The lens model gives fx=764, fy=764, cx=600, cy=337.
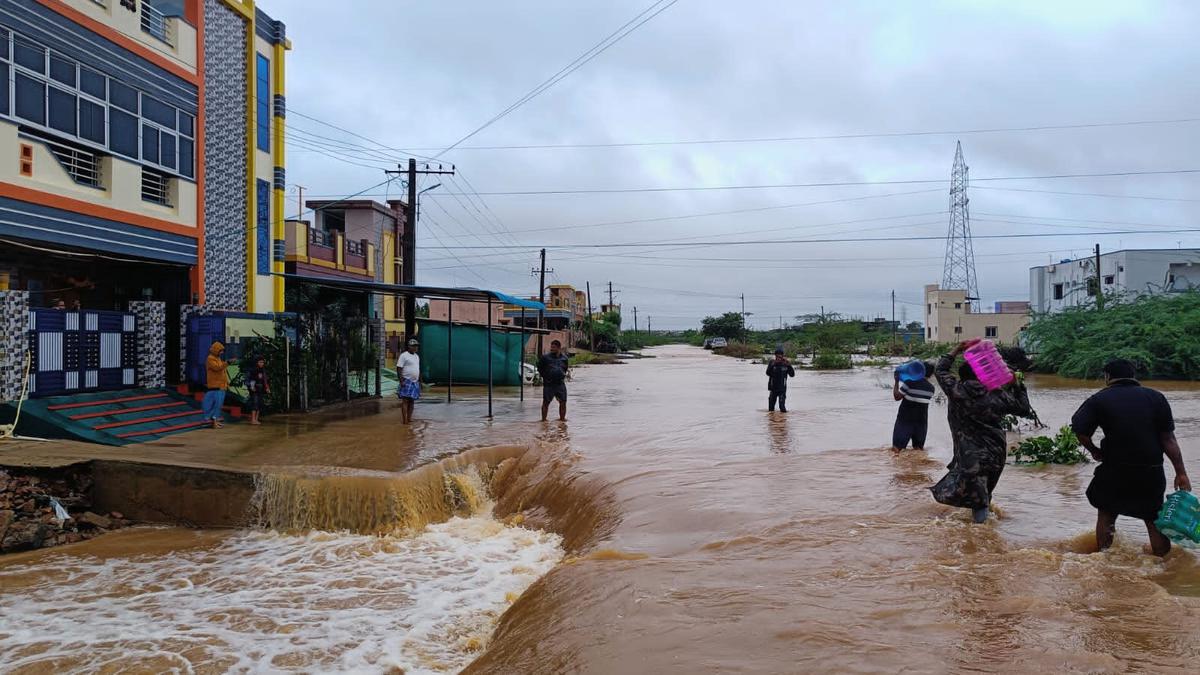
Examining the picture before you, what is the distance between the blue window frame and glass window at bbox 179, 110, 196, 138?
2.36 meters

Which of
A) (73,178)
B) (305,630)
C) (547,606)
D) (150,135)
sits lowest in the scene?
(305,630)

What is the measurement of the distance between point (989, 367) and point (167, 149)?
50.2 feet

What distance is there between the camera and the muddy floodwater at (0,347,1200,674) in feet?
14.5

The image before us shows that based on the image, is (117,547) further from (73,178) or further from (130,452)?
(73,178)

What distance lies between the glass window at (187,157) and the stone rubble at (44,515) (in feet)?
27.6

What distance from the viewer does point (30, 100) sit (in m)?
12.3

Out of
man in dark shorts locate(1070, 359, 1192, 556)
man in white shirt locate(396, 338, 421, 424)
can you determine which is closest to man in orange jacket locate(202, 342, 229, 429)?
man in white shirt locate(396, 338, 421, 424)

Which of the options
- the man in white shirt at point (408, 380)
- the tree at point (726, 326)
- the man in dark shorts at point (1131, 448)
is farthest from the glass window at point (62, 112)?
the tree at point (726, 326)

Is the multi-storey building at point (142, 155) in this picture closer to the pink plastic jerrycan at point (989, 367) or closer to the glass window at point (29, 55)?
the glass window at point (29, 55)

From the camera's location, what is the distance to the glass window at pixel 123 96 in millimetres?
14016

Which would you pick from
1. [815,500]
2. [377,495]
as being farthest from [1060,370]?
[377,495]

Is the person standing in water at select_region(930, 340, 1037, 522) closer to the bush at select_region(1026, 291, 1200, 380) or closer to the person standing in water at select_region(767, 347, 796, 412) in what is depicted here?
the person standing in water at select_region(767, 347, 796, 412)

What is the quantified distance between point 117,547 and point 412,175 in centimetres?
1512

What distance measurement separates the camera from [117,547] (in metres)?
8.77
